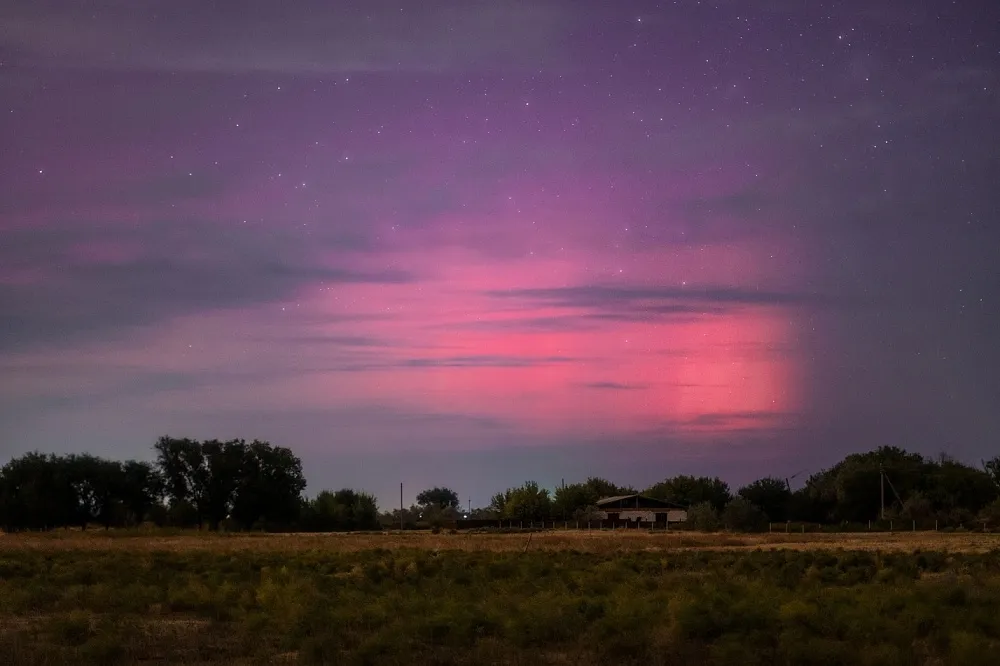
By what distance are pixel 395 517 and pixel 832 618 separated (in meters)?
143

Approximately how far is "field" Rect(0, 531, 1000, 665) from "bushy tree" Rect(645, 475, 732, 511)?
9568cm

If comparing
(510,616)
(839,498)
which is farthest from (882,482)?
(510,616)

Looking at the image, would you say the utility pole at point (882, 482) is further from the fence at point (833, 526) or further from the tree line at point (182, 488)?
the tree line at point (182, 488)

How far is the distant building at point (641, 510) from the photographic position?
116812 mm

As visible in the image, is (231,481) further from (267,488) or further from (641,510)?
(641,510)

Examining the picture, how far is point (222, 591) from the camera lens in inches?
1049

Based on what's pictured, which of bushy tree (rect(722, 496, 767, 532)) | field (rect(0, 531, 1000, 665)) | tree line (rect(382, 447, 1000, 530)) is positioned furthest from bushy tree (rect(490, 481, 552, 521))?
field (rect(0, 531, 1000, 665))

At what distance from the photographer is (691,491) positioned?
433 feet

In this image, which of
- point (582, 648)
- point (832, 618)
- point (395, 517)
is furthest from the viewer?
point (395, 517)

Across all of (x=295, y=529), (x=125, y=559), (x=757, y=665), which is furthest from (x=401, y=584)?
(x=295, y=529)

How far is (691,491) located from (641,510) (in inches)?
577

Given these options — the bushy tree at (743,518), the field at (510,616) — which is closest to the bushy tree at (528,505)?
the bushy tree at (743,518)

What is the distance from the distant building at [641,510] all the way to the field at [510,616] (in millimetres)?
82807

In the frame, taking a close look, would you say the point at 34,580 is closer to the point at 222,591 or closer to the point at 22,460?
the point at 222,591
